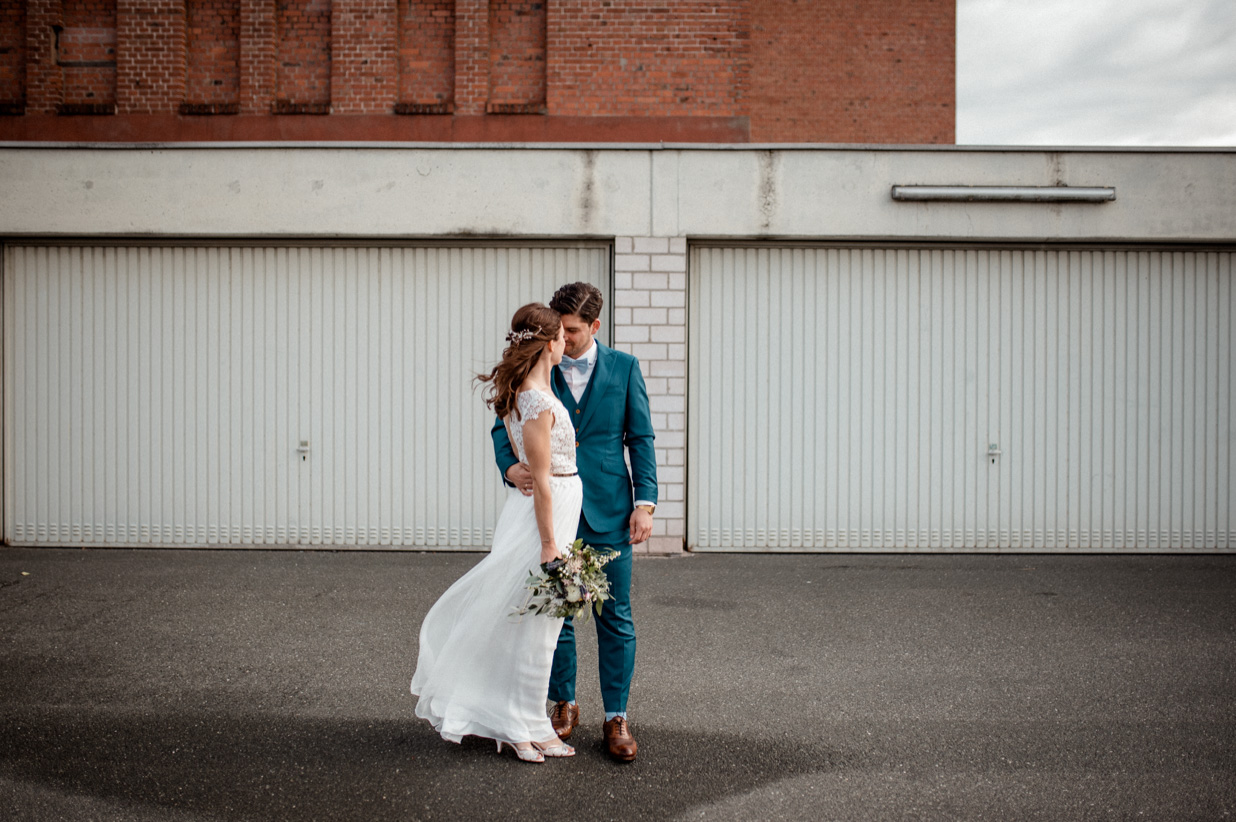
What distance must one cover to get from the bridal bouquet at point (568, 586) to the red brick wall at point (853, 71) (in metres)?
10.1

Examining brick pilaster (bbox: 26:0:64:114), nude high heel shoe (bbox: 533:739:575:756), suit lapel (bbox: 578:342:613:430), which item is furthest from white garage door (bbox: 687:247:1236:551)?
brick pilaster (bbox: 26:0:64:114)

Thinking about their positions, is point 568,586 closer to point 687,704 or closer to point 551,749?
point 551,749

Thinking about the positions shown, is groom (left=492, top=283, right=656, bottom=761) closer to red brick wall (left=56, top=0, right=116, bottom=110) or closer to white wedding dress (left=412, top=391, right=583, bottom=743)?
white wedding dress (left=412, top=391, right=583, bottom=743)

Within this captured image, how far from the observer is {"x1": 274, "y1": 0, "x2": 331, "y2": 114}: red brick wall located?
9375mm

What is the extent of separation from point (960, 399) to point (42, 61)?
10.5 metres

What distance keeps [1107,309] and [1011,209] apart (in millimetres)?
1389

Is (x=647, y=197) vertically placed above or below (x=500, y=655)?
above

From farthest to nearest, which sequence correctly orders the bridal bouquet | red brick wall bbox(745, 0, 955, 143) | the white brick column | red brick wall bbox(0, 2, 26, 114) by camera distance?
red brick wall bbox(745, 0, 955, 143), red brick wall bbox(0, 2, 26, 114), the white brick column, the bridal bouquet

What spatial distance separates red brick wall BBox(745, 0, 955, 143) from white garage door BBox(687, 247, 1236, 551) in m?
4.69

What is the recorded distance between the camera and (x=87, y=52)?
9.34 metres

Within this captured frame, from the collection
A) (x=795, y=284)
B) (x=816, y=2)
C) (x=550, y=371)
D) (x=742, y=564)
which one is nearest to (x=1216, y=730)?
(x=550, y=371)

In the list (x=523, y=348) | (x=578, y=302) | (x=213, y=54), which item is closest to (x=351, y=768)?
(x=523, y=348)

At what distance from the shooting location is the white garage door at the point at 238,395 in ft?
26.6

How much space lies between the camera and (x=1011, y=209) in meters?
7.86
